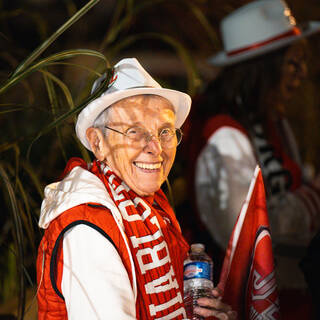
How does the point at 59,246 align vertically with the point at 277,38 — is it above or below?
below

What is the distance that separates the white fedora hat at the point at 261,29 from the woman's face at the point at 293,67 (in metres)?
0.06

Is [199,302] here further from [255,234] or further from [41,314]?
[41,314]

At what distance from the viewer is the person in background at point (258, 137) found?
92.4 inches

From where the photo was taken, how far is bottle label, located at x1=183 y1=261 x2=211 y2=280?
1.33 meters

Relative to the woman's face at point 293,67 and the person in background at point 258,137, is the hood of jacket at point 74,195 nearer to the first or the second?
the person in background at point 258,137

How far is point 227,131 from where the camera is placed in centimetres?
238

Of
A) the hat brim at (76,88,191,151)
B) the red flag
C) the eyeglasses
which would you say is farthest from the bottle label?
the hat brim at (76,88,191,151)

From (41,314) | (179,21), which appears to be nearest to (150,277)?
(41,314)

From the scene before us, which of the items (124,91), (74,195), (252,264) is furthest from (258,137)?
(74,195)

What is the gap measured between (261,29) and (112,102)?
1533 millimetres

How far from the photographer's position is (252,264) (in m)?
1.42

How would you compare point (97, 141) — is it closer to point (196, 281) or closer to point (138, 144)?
point (138, 144)

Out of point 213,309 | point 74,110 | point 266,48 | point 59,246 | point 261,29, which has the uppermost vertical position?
point 261,29

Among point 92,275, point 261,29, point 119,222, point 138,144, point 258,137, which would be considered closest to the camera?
point 92,275
